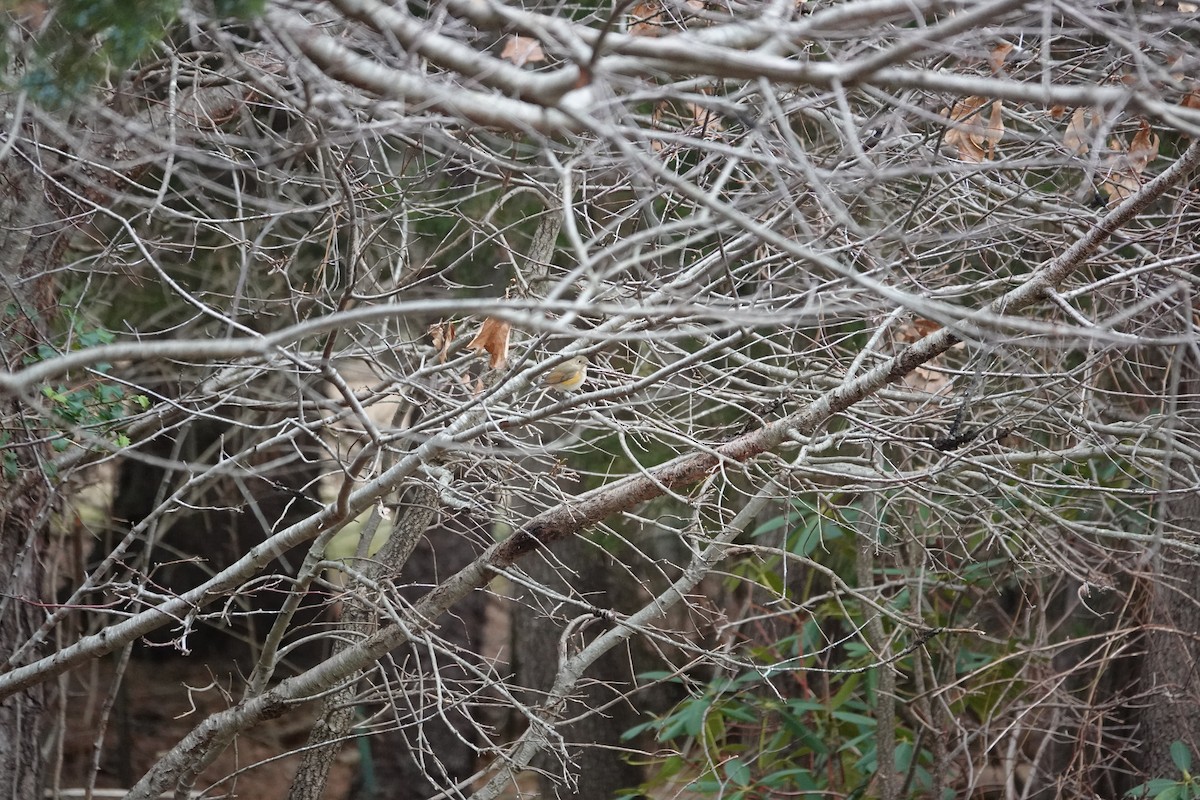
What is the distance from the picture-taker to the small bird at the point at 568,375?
360 centimetres

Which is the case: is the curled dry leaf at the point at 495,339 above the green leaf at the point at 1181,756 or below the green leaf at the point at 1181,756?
above

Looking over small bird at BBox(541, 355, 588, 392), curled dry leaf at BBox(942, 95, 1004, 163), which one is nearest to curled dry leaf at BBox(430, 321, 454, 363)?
small bird at BBox(541, 355, 588, 392)

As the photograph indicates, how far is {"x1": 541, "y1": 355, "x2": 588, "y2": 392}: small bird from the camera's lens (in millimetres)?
3602

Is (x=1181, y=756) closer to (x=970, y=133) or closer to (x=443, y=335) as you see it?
(x=970, y=133)

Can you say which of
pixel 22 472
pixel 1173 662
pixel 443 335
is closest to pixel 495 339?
pixel 443 335

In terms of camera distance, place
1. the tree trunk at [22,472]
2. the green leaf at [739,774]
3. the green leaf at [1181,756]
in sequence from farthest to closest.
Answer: the green leaf at [739,774]
the green leaf at [1181,756]
the tree trunk at [22,472]

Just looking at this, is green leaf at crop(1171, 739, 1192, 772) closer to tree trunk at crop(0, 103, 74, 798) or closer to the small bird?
the small bird

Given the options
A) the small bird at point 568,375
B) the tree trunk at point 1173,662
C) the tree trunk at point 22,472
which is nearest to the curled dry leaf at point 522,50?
the small bird at point 568,375

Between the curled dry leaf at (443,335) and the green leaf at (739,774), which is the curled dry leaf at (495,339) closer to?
the curled dry leaf at (443,335)

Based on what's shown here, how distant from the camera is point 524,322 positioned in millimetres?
1687

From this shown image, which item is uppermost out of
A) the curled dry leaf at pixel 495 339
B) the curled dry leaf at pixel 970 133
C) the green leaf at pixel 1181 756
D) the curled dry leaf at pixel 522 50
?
the curled dry leaf at pixel 522 50

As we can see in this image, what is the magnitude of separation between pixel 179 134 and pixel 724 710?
337 centimetres

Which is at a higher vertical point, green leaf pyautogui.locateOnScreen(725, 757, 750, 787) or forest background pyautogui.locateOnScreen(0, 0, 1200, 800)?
forest background pyautogui.locateOnScreen(0, 0, 1200, 800)

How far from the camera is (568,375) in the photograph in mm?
3723
